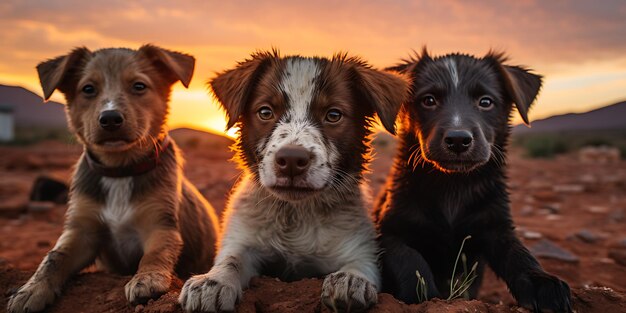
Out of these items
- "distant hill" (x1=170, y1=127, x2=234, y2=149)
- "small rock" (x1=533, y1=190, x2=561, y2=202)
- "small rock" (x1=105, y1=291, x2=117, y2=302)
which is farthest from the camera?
"distant hill" (x1=170, y1=127, x2=234, y2=149)

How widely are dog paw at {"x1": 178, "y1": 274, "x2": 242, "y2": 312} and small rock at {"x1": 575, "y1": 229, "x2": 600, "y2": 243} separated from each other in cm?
568

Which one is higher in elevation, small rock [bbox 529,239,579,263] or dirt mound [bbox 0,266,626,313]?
dirt mound [bbox 0,266,626,313]

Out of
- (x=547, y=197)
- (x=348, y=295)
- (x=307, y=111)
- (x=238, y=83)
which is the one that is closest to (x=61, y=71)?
(x=238, y=83)

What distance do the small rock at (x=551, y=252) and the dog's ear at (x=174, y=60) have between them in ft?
13.8

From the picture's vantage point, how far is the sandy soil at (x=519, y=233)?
3.29 meters

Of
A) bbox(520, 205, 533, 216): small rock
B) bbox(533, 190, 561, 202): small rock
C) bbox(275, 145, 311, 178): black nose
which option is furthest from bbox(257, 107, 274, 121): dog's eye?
bbox(533, 190, 561, 202): small rock

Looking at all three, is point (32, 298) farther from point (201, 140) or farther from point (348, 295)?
point (201, 140)

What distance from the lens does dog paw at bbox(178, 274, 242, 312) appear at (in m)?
2.94

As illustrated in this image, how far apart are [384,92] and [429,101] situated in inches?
21.7

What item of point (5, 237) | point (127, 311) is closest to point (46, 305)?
point (127, 311)

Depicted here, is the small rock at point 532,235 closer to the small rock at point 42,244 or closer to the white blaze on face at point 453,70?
the white blaze on face at point 453,70

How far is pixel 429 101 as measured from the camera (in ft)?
13.6

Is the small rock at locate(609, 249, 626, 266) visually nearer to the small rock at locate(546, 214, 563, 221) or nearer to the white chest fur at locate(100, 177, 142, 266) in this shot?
the small rock at locate(546, 214, 563, 221)

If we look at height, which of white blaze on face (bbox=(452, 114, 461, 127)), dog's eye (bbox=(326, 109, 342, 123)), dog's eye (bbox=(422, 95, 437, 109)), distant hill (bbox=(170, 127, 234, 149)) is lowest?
distant hill (bbox=(170, 127, 234, 149))
